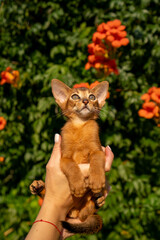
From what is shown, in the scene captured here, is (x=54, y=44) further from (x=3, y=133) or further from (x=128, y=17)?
(x=3, y=133)

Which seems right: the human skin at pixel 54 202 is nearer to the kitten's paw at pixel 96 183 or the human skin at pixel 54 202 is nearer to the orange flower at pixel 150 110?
the kitten's paw at pixel 96 183

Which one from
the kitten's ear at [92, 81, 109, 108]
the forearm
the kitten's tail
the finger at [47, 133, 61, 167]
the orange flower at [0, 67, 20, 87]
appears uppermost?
the orange flower at [0, 67, 20, 87]

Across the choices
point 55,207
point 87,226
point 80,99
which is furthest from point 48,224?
point 80,99

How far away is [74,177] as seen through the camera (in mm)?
1904

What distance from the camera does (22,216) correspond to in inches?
143

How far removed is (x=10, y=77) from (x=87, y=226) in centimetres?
224

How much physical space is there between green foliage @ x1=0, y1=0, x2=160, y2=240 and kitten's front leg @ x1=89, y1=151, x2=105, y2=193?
1254mm

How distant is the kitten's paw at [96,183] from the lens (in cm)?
183

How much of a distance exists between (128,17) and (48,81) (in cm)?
143

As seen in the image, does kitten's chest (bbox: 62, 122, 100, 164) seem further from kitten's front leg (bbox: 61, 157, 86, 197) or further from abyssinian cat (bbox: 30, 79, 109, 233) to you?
kitten's front leg (bbox: 61, 157, 86, 197)

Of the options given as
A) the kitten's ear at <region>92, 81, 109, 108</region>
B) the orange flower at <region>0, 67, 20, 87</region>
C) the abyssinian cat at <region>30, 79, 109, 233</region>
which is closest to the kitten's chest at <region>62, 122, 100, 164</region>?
the abyssinian cat at <region>30, 79, 109, 233</region>

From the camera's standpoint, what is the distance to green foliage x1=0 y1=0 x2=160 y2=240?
3297 millimetres

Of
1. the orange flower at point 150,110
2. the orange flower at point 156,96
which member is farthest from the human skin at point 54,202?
the orange flower at point 156,96

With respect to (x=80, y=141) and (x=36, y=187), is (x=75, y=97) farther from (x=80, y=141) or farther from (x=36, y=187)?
(x=36, y=187)
